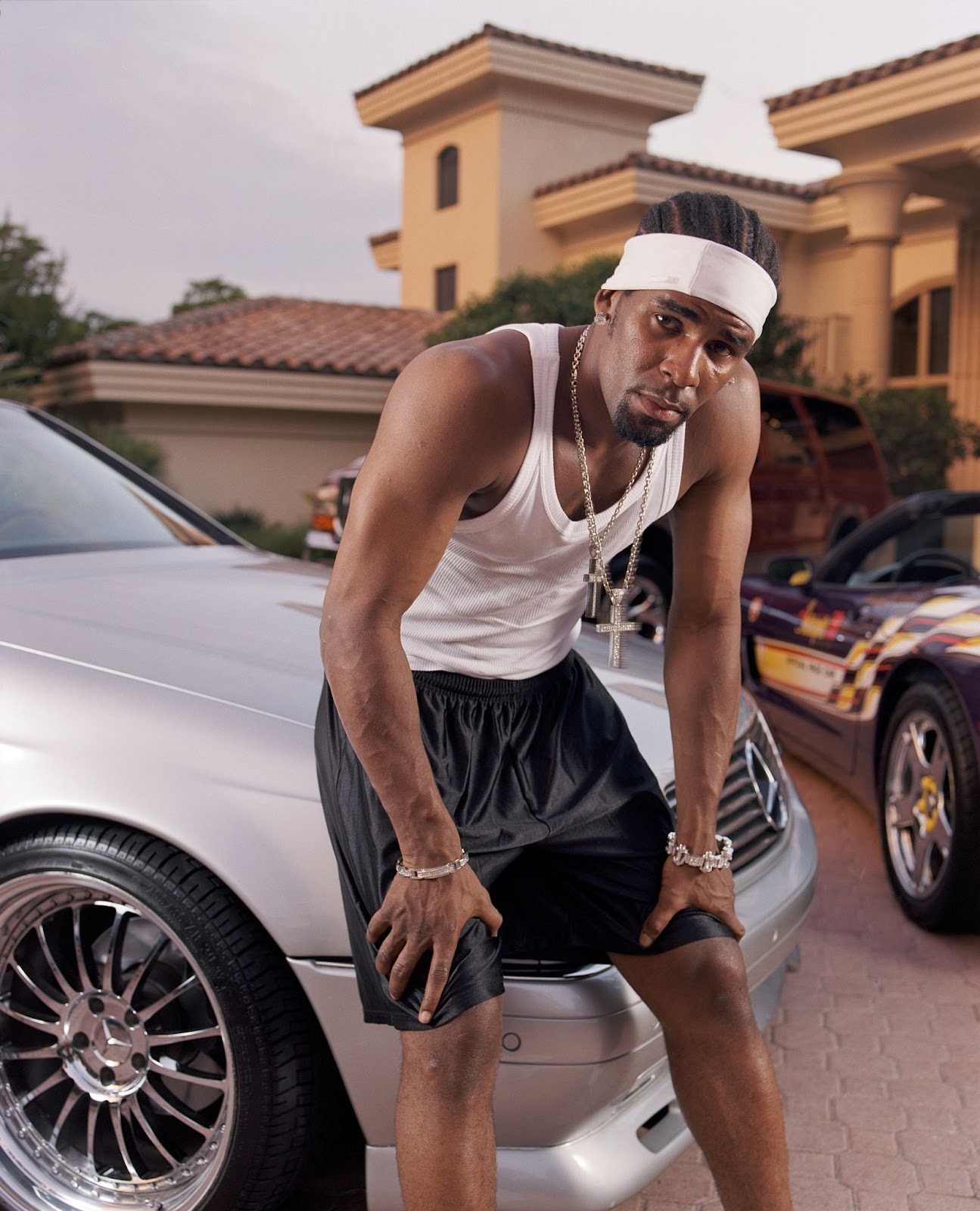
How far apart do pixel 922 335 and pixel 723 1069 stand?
18255 mm

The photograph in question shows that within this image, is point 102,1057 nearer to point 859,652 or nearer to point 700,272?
point 700,272

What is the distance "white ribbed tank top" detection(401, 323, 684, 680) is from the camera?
72.7 inches

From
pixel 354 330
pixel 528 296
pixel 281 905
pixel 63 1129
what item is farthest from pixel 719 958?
pixel 354 330

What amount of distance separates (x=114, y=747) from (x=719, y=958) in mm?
1114

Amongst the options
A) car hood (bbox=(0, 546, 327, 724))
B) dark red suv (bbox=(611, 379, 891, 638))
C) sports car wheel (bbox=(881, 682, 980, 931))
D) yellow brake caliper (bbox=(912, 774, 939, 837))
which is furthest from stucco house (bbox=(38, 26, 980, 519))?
car hood (bbox=(0, 546, 327, 724))

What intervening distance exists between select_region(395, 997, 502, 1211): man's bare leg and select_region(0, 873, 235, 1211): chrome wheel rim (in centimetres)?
56

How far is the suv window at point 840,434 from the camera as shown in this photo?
9344 millimetres

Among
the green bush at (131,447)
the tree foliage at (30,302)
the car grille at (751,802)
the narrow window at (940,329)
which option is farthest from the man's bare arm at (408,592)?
the narrow window at (940,329)

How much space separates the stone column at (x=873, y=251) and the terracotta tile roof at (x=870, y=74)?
95 centimetres

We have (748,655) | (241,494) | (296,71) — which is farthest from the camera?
(241,494)

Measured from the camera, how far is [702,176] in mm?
18391

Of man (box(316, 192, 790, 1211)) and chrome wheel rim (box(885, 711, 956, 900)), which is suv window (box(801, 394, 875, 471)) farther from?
man (box(316, 192, 790, 1211))

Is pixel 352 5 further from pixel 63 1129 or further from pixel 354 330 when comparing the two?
pixel 63 1129

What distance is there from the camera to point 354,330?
2005 cm
